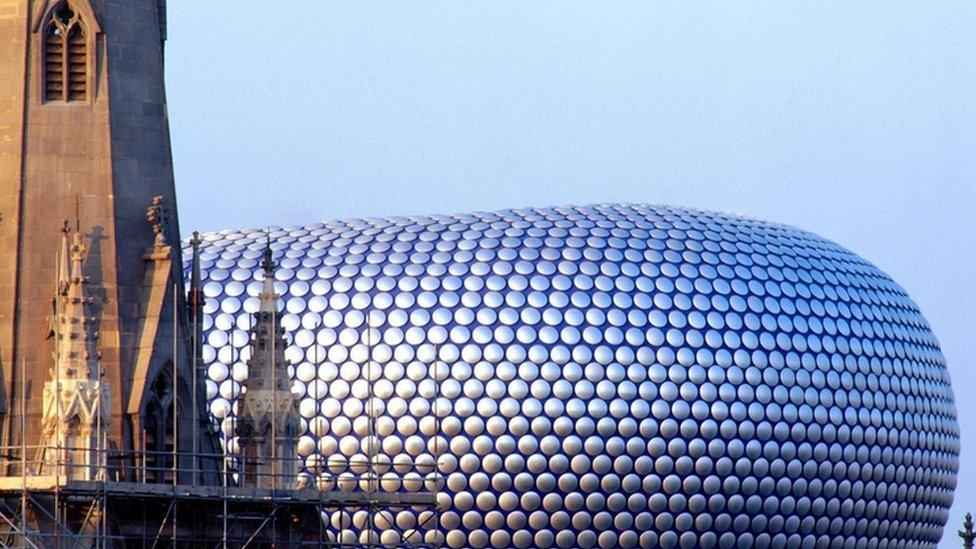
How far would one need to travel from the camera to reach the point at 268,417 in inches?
1500

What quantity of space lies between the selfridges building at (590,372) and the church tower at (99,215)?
54595mm

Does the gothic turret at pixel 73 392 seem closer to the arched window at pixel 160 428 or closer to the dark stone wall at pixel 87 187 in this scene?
the dark stone wall at pixel 87 187

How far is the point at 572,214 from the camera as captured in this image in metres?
106

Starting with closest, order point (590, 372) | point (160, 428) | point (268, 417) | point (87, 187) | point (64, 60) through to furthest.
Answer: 1. point (160, 428)
2. point (87, 187)
3. point (64, 60)
4. point (268, 417)
5. point (590, 372)

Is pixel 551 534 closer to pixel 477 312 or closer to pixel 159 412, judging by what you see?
pixel 477 312

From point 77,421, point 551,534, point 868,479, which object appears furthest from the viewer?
point 868,479

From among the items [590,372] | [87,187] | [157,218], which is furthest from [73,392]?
[590,372]

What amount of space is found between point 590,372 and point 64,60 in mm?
61328

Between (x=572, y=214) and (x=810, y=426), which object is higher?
(x=572, y=214)

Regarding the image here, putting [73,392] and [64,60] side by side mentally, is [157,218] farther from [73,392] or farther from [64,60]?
[73,392]

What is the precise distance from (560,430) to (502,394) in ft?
7.71

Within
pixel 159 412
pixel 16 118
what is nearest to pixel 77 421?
pixel 159 412

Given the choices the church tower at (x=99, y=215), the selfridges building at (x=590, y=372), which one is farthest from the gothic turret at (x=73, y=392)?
the selfridges building at (x=590, y=372)

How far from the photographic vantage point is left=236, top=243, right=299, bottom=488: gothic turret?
37.8 meters
